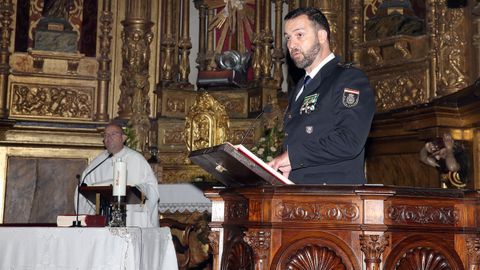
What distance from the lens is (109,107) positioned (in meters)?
9.72

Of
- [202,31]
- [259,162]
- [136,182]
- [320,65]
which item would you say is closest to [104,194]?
[136,182]

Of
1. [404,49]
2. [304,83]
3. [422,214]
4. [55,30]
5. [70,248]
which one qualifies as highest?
[55,30]

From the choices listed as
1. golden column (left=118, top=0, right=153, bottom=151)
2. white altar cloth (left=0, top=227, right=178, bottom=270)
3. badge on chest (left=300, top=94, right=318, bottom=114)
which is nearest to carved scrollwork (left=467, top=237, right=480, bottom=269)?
badge on chest (left=300, top=94, right=318, bottom=114)

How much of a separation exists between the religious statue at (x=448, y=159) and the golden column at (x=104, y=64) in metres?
4.03

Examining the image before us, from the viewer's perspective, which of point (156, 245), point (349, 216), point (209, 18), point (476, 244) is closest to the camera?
point (349, 216)

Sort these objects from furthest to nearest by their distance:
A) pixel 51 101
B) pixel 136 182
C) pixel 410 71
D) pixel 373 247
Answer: pixel 51 101 < pixel 410 71 < pixel 136 182 < pixel 373 247

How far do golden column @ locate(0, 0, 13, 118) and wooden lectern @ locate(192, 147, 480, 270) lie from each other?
6767 mm

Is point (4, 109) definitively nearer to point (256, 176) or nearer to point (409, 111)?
point (409, 111)

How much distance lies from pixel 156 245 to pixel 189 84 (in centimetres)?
448

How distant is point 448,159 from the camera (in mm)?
7066

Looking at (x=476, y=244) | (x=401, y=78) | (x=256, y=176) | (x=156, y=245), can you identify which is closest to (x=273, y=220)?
(x=256, y=176)

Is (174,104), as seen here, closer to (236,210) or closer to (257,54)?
(257,54)

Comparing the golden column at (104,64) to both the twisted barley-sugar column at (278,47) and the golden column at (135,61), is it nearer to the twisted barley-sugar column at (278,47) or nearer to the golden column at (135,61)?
the golden column at (135,61)

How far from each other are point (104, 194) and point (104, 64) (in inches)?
168
